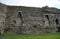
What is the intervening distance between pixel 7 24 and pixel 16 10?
2.26 meters

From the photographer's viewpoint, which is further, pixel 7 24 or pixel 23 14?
pixel 23 14

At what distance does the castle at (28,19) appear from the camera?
79.7 feet

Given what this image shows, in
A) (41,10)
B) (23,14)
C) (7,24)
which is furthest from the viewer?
(41,10)

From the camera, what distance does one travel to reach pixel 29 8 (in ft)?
86.9

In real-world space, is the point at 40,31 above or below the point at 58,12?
below

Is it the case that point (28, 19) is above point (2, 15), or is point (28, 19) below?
below

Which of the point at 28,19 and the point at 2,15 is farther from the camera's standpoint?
the point at 28,19

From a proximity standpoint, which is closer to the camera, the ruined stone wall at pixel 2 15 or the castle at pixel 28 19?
the ruined stone wall at pixel 2 15

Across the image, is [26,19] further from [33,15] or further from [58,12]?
[58,12]

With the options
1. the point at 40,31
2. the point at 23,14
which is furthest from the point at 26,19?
A: the point at 40,31

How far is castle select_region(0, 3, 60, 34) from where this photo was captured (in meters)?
24.3

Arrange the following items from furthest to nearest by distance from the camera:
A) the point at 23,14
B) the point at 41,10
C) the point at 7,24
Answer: the point at 41,10 < the point at 23,14 < the point at 7,24

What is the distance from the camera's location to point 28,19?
26.0 m

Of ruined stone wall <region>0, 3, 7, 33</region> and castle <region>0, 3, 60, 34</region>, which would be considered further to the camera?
castle <region>0, 3, 60, 34</region>
